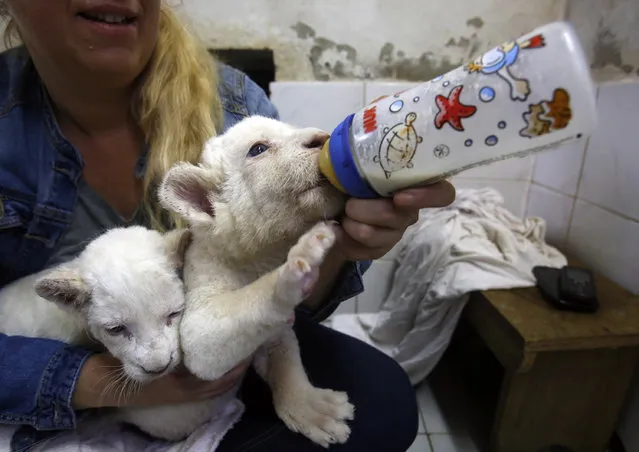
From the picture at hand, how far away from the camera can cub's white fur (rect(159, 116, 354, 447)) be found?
454 millimetres

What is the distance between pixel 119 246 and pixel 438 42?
1282 mm

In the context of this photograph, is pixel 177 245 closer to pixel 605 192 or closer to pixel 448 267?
pixel 448 267

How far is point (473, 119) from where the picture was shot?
37 centimetres

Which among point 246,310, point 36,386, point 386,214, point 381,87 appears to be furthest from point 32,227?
point 381,87

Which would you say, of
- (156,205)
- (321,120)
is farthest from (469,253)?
(156,205)

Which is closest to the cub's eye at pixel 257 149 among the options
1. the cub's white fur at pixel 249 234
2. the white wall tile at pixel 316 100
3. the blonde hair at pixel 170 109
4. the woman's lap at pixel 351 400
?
the cub's white fur at pixel 249 234

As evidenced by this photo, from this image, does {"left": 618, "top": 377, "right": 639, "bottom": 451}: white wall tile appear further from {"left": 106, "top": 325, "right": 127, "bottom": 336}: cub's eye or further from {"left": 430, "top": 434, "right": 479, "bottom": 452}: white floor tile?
{"left": 106, "top": 325, "right": 127, "bottom": 336}: cub's eye

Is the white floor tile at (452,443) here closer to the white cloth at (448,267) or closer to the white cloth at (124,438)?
the white cloth at (448,267)

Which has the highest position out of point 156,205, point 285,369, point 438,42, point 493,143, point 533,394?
point 438,42

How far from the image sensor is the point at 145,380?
55cm

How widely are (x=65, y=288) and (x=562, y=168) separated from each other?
1.46 m

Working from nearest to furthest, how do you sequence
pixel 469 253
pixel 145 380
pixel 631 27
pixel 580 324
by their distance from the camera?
pixel 145 380, pixel 580 324, pixel 631 27, pixel 469 253

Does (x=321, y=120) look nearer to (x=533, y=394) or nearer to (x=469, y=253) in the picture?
(x=469, y=253)

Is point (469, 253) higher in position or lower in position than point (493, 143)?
lower
